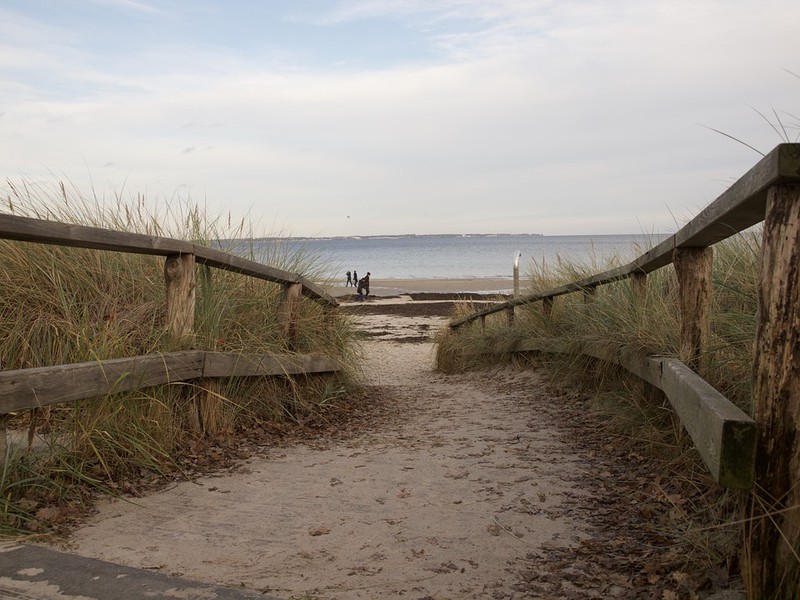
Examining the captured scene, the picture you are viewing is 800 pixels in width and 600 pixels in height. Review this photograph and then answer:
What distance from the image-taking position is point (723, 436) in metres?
2.16

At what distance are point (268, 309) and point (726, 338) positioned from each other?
153 inches

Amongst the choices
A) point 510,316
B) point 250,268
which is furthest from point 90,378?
point 510,316

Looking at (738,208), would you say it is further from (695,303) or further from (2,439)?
(2,439)

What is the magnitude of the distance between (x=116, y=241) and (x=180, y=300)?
84 cm

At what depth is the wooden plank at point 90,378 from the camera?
10.9 feet

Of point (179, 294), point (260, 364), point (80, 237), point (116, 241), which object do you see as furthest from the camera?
point (260, 364)

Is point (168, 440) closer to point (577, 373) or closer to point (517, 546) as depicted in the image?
point (517, 546)

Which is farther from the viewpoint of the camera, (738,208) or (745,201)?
(738,208)

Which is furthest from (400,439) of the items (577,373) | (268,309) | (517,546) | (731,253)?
(731,253)

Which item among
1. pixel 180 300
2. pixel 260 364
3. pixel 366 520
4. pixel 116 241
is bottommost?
pixel 366 520

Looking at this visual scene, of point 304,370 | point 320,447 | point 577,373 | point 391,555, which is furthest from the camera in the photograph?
point 577,373

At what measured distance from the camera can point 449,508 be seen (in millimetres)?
3936

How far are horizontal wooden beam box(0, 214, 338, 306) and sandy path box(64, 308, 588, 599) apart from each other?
1.40 m

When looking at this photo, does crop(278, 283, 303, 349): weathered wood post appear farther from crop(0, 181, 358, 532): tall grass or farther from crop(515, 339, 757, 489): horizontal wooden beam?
crop(515, 339, 757, 489): horizontal wooden beam
